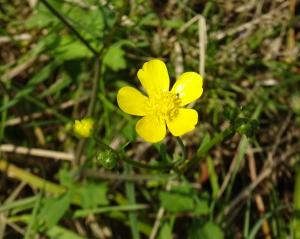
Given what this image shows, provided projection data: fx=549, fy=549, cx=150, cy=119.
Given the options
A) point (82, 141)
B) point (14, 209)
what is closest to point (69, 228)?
point (14, 209)

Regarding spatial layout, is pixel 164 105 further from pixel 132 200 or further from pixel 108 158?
pixel 132 200

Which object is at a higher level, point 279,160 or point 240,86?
point 240,86

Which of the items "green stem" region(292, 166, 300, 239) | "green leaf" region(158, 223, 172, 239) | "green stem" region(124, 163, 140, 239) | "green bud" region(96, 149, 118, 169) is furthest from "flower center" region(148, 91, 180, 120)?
"green stem" region(292, 166, 300, 239)

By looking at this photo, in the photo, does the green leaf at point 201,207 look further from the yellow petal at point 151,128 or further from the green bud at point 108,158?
the green bud at point 108,158

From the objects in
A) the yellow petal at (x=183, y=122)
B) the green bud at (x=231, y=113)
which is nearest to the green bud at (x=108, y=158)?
the yellow petal at (x=183, y=122)

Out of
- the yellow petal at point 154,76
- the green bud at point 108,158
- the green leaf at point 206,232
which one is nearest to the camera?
the green bud at point 108,158

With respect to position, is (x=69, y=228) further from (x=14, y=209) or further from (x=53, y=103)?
(x=53, y=103)
